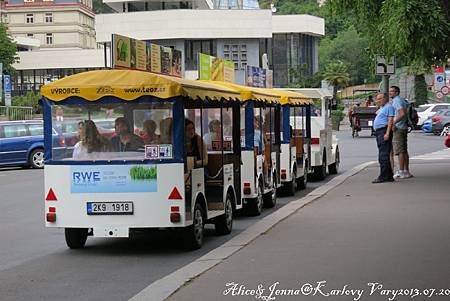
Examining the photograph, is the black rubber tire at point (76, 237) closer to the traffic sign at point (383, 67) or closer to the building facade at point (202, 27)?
the traffic sign at point (383, 67)

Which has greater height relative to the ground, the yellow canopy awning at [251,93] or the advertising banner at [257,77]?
the advertising banner at [257,77]

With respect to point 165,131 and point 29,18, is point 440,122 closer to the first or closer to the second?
point 165,131

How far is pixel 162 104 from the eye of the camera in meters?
11.7

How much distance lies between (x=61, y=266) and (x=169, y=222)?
4.92ft

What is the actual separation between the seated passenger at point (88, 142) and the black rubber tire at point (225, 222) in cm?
247

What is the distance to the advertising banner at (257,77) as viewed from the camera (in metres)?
20.1

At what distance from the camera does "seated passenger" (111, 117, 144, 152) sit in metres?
11.8

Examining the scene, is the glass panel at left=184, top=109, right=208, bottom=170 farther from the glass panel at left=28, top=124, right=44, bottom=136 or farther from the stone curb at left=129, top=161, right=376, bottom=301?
the glass panel at left=28, top=124, right=44, bottom=136

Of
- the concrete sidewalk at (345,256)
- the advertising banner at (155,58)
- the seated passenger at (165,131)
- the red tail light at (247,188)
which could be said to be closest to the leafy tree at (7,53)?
the red tail light at (247,188)

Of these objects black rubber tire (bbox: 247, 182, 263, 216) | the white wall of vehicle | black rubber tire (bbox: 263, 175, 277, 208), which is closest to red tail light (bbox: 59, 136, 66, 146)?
the white wall of vehicle

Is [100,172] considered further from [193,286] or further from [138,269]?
[193,286]

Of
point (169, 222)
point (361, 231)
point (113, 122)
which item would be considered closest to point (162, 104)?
point (113, 122)

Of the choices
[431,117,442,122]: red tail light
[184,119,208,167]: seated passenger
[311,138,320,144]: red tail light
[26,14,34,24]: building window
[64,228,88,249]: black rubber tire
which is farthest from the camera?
[26,14,34,24]: building window

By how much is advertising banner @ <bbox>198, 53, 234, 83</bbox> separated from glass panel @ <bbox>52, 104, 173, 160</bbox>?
546 cm
